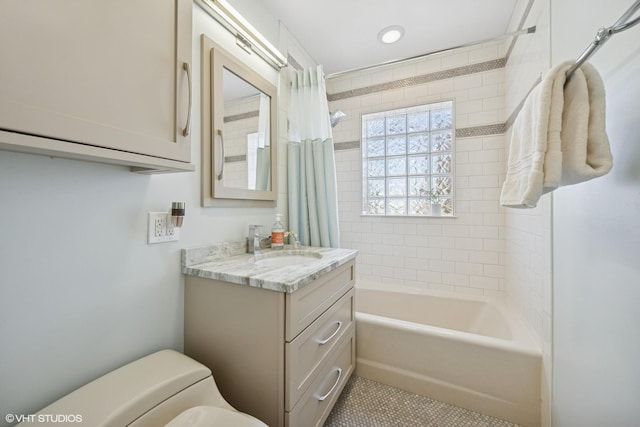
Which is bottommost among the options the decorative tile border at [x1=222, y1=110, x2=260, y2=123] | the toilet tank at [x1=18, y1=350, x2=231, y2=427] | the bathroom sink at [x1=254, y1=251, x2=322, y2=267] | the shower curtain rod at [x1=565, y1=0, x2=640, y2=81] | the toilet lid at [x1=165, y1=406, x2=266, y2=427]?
the toilet lid at [x1=165, y1=406, x2=266, y2=427]


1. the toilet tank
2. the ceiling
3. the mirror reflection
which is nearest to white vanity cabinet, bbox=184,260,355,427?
the toilet tank

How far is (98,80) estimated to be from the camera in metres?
0.63

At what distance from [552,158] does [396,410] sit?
1443 millimetres

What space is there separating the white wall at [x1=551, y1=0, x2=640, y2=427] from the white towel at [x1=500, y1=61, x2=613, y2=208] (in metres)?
0.08

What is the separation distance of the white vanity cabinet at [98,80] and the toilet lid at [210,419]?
0.74 m

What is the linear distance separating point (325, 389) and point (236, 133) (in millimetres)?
1425

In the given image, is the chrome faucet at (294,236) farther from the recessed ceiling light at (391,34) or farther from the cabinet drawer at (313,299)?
the recessed ceiling light at (391,34)

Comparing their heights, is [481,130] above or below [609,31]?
above

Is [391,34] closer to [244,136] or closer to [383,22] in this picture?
[383,22]

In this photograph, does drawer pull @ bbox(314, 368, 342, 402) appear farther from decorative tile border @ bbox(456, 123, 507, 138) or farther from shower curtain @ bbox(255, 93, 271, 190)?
decorative tile border @ bbox(456, 123, 507, 138)

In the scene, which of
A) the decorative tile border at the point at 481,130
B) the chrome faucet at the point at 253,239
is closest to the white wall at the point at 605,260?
the decorative tile border at the point at 481,130

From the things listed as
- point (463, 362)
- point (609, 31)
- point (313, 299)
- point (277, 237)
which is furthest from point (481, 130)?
point (313, 299)

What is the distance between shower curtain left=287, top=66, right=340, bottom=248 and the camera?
1.81m

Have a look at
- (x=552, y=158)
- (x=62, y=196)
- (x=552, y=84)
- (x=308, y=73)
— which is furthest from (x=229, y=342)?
(x=308, y=73)
